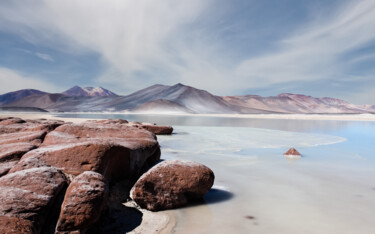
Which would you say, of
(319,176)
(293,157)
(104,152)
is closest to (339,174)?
(319,176)

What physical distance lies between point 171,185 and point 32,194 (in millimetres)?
1535

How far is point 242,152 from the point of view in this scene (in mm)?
7387

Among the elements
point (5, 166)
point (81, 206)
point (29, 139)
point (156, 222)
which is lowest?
point (156, 222)

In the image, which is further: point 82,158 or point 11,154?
point 11,154

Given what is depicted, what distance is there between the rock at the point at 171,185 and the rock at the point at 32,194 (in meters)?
0.93

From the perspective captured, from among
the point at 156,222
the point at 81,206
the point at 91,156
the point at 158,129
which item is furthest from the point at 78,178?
the point at 158,129

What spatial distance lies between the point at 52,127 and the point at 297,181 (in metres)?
4.88

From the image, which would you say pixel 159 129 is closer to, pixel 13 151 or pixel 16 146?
pixel 16 146

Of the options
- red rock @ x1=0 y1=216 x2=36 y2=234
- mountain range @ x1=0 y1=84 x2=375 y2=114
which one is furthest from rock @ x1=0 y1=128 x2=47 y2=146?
mountain range @ x1=0 y1=84 x2=375 y2=114

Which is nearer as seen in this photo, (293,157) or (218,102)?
(293,157)

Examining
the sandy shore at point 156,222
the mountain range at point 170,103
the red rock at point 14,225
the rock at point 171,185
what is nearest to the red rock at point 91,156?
the rock at point 171,185

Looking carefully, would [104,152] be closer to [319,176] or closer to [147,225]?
[147,225]

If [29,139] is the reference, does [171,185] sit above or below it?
below

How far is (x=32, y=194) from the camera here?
2.31 m
